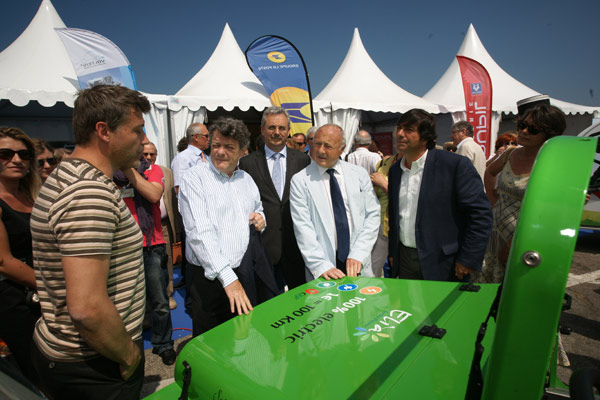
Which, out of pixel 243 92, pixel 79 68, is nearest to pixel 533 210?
pixel 79 68

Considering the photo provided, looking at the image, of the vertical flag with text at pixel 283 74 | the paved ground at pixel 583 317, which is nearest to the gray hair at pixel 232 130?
the paved ground at pixel 583 317

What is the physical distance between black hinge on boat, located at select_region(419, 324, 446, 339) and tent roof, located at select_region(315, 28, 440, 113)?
7.80 m

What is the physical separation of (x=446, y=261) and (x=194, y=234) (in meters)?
1.66

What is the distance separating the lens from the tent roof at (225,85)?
7.17 metres

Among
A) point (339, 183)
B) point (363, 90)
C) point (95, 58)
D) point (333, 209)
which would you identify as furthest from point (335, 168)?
point (363, 90)

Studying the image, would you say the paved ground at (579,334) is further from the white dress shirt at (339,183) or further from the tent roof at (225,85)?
the tent roof at (225,85)

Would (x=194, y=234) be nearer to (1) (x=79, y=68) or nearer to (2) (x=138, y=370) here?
(2) (x=138, y=370)

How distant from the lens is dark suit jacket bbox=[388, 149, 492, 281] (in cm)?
207

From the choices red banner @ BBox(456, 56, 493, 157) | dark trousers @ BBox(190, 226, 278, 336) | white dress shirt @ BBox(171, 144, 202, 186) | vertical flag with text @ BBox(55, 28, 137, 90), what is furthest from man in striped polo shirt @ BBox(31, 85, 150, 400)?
red banner @ BBox(456, 56, 493, 157)

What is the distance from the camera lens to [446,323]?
1046 millimetres

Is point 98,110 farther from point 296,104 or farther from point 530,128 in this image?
point 296,104

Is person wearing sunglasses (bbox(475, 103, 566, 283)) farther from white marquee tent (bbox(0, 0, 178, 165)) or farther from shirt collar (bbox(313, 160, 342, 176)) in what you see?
white marquee tent (bbox(0, 0, 178, 165))

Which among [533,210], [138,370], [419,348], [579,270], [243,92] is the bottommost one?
[579,270]

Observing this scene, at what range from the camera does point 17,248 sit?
1.78m
